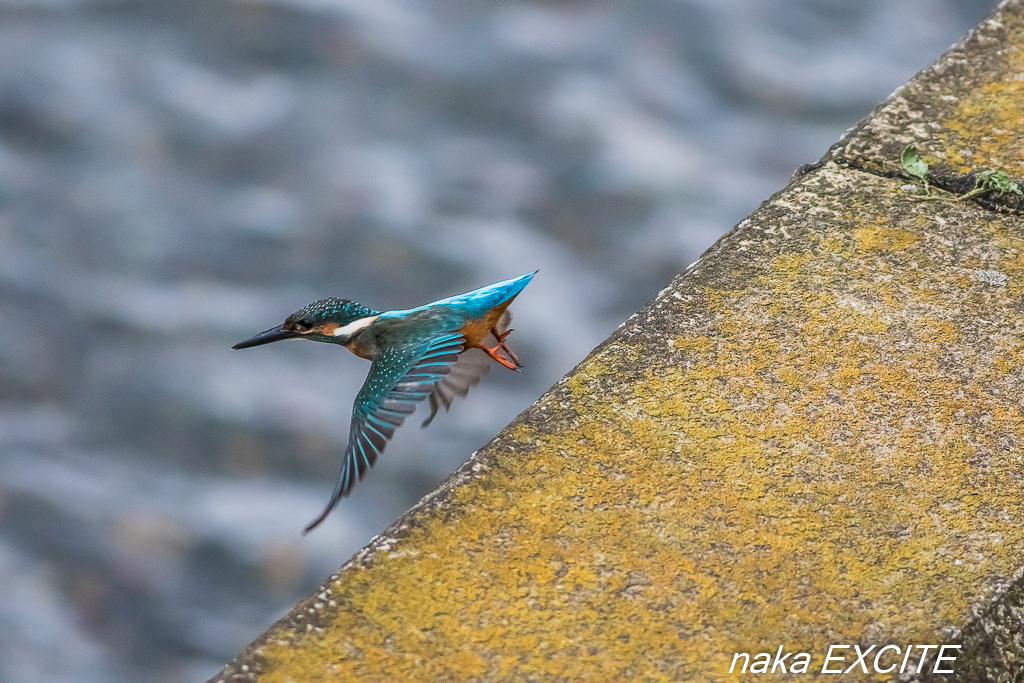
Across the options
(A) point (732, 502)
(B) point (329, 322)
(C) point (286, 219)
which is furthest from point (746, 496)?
(C) point (286, 219)

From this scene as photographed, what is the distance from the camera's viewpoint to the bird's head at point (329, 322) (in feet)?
7.61

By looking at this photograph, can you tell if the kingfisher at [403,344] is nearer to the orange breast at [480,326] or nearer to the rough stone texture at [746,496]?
the orange breast at [480,326]

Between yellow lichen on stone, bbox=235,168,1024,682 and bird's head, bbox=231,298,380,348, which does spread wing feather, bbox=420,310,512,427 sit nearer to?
bird's head, bbox=231,298,380,348

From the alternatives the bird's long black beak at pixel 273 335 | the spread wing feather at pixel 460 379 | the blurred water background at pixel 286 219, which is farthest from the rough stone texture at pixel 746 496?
the blurred water background at pixel 286 219

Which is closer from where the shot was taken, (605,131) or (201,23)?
(605,131)

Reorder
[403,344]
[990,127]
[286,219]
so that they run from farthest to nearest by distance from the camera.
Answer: [286,219], [990,127], [403,344]

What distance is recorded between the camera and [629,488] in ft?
5.95

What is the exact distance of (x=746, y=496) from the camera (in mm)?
1801

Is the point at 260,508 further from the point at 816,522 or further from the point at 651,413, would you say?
the point at 816,522

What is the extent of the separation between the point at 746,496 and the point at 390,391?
665 mm

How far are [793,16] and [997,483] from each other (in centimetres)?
390

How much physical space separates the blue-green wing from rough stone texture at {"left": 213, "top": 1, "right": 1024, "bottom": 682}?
250mm

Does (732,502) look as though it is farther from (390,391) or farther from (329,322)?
(329,322)

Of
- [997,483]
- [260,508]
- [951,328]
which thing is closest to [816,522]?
[997,483]
